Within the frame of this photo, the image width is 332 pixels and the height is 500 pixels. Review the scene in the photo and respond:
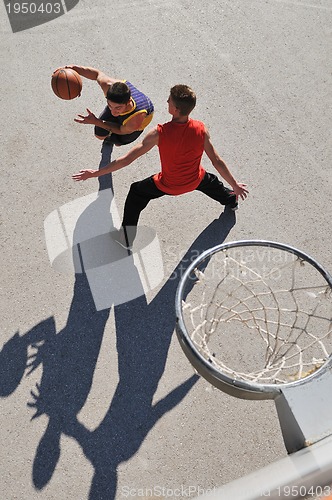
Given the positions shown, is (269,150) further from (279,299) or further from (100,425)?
(100,425)

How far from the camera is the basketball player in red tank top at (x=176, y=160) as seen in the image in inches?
185

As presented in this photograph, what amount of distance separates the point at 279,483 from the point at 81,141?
4490 millimetres

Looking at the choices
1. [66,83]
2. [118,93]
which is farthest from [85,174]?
[66,83]

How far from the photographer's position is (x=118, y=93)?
5.04m

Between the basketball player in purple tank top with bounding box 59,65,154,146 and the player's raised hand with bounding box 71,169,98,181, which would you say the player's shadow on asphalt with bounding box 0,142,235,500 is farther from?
the basketball player in purple tank top with bounding box 59,65,154,146

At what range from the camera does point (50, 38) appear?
7.21 metres

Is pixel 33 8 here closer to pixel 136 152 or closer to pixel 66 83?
pixel 66 83

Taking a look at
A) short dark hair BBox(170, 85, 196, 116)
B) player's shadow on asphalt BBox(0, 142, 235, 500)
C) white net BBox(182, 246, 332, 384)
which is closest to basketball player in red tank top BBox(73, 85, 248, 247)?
short dark hair BBox(170, 85, 196, 116)

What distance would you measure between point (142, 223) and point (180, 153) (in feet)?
4.15

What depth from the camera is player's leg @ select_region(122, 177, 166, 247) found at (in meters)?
5.24

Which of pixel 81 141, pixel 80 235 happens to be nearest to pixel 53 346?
pixel 80 235

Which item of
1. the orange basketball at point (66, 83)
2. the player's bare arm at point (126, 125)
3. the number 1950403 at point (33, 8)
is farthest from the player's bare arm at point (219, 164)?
the number 1950403 at point (33, 8)

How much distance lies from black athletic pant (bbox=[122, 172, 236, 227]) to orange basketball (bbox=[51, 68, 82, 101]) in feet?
3.63

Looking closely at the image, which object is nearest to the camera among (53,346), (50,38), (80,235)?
(53,346)
